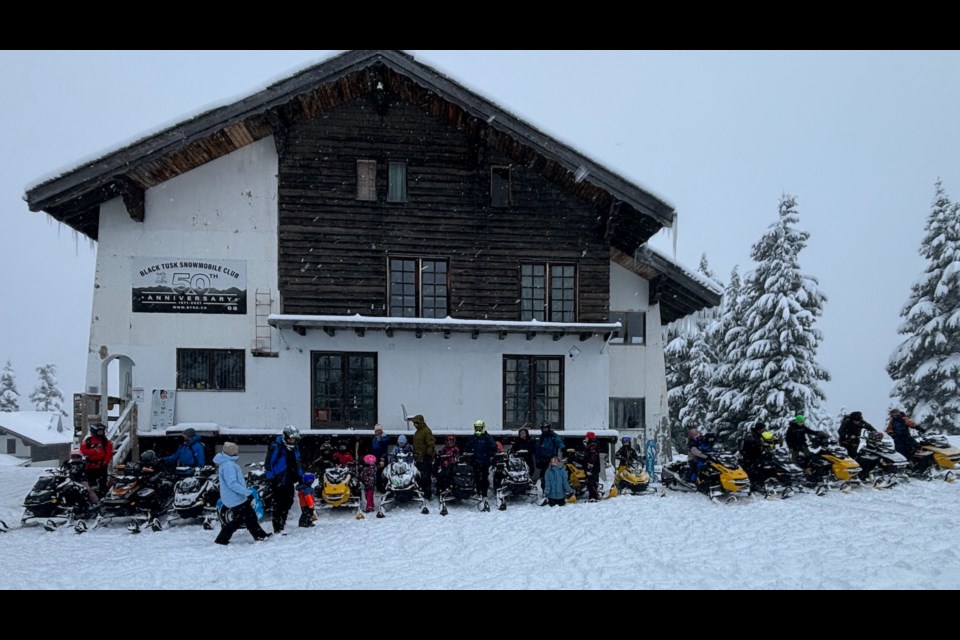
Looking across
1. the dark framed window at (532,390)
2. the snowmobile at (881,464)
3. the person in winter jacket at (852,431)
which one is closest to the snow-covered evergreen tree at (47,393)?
the dark framed window at (532,390)

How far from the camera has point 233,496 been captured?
1014cm

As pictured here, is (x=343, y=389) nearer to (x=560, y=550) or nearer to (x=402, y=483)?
(x=402, y=483)

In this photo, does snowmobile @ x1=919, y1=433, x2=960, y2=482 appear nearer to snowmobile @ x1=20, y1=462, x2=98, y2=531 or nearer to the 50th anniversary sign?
the 50th anniversary sign

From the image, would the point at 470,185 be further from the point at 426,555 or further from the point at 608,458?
the point at 426,555

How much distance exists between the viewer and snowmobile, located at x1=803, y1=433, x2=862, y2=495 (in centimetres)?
1309

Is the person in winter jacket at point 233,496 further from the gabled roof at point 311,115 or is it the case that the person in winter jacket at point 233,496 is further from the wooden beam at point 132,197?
the gabled roof at point 311,115

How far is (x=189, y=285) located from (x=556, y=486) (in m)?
10.2

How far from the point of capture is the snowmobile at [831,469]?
1309 cm

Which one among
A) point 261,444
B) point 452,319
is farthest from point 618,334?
point 261,444

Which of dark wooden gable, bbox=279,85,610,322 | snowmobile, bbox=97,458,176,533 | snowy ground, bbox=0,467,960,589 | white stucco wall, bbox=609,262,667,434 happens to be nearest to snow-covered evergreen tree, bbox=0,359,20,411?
snowy ground, bbox=0,467,960,589

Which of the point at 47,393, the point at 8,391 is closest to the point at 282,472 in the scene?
the point at 8,391

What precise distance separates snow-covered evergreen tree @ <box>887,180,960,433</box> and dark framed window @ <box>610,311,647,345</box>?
1451 cm

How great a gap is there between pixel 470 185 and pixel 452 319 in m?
3.61

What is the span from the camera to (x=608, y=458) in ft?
55.9
